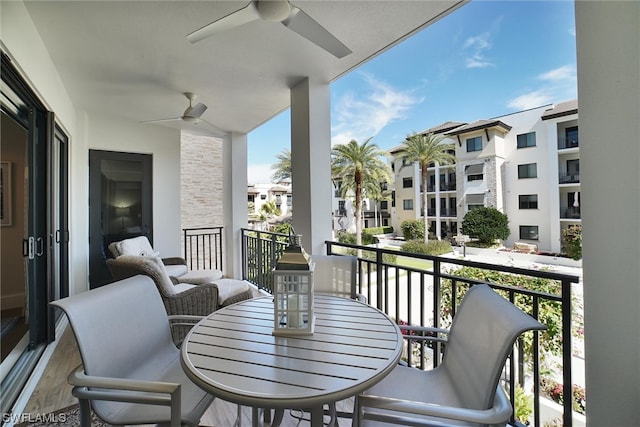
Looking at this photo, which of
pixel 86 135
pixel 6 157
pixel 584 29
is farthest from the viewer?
pixel 86 135

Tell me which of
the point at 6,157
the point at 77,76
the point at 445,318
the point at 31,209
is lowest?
the point at 445,318

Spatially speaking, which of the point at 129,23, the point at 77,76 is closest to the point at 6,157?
the point at 77,76

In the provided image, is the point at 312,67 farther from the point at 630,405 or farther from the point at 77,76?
the point at 630,405

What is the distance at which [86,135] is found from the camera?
408 cm

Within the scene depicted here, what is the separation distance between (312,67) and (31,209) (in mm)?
2653

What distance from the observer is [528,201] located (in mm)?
11523

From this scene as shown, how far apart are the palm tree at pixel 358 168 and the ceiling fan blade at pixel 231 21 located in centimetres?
908

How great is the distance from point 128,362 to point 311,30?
197 centimetres

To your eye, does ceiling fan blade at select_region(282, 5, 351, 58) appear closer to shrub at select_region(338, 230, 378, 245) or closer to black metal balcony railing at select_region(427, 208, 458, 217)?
Result: shrub at select_region(338, 230, 378, 245)

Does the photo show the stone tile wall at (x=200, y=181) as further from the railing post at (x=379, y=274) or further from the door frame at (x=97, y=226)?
the railing post at (x=379, y=274)

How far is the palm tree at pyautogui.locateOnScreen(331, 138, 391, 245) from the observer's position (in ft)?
36.9

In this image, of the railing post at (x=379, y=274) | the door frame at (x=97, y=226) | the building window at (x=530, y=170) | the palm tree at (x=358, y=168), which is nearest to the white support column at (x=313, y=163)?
the railing post at (x=379, y=274)

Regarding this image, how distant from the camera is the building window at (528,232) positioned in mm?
11328

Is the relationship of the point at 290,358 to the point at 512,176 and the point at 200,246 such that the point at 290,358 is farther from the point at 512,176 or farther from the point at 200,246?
the point at 512,176
